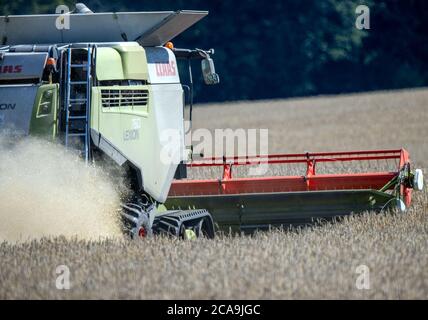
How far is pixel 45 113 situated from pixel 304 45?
4314 centimetres

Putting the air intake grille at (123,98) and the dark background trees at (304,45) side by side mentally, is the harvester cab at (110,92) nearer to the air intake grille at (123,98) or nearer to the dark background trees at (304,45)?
the air intake grille at (123,98)

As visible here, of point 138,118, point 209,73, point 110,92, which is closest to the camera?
point 110,92

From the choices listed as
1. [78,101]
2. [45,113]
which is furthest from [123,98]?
[45,113]

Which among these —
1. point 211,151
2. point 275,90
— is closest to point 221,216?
point 211,151

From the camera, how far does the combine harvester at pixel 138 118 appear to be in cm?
870

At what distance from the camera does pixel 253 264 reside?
24.0 feet

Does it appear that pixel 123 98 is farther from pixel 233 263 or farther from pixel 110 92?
pixel 233 263

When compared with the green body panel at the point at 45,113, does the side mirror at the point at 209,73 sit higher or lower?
higher

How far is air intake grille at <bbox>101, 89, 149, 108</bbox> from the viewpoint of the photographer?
888cm

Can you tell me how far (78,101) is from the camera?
343 inches

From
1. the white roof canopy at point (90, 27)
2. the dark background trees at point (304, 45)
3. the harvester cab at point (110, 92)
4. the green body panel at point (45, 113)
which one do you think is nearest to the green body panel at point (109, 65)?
the harvester cab at point (110, 92)

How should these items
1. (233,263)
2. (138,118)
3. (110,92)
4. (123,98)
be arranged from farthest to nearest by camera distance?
(138,118)
(123,98)
(110,92)
(233,263)

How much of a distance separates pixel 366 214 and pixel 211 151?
1306 centimetres

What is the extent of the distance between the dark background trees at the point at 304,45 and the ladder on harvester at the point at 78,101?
39080mm
